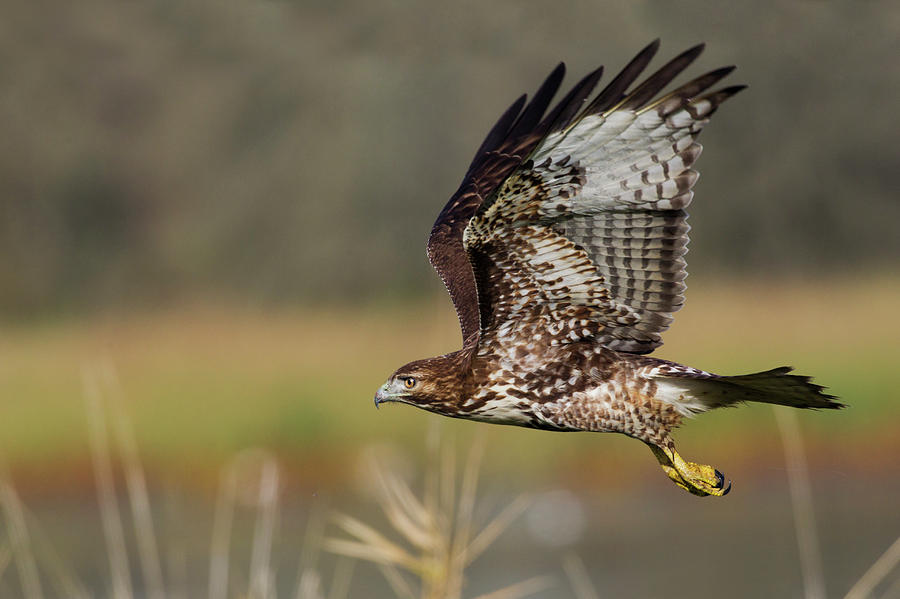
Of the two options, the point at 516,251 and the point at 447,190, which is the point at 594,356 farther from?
the point at 447,190

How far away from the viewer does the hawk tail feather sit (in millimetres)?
3816

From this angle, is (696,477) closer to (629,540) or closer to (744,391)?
(744,391)

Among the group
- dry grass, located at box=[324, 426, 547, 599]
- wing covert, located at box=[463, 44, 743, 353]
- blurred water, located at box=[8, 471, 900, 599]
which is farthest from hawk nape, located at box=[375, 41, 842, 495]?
blurred water, located at box=[8, 471, 900, 599]

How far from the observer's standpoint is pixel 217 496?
13.5 metres

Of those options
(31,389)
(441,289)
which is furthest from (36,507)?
(441,289)

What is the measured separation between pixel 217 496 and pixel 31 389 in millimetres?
2804

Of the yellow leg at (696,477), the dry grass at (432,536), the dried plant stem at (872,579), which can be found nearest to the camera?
the dry grass at (432,536)

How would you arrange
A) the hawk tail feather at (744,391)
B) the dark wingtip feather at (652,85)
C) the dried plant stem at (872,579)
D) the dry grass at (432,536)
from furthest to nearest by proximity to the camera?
1. the hawk tail feather at (744,391)
2. the dark wingtip feather at (652,85)
3. the dried plant stem at (872,579)
4. the dry grass at (432,536)

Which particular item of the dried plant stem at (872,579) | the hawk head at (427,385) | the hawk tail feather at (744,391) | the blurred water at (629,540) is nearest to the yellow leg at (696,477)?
the hawk tail feather at (744,391)

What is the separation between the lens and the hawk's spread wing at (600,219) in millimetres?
3859

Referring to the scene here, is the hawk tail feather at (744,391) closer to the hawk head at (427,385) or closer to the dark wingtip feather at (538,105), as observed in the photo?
the hawk head at (427,385)

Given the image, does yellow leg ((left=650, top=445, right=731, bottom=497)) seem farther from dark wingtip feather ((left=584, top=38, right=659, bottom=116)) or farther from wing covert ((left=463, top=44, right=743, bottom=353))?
dark wingtip feather ((left=584, top=38, right=659, bottom=116))

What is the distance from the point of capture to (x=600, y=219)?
13.5ft

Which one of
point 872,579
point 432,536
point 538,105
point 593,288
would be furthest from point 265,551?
point 538,105
